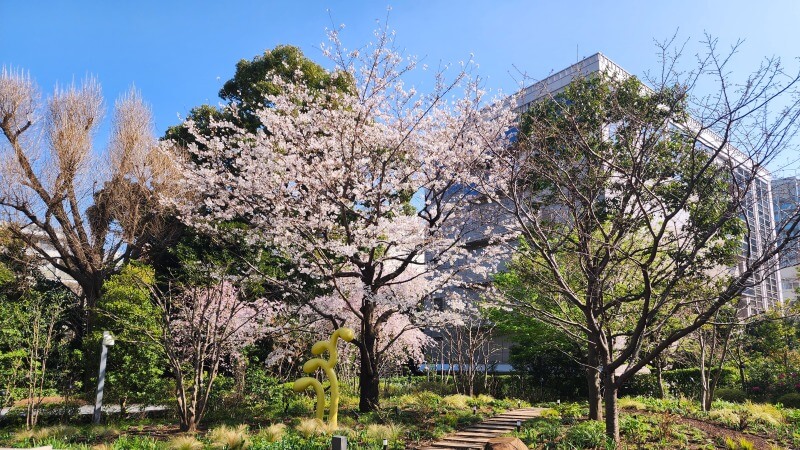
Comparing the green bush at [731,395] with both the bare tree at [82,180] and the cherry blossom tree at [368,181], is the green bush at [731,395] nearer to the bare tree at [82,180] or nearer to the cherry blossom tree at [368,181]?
the cherry blossom tree at [368,181]

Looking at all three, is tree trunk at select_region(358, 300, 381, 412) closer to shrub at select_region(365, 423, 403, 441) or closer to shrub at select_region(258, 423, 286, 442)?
shrub at select_region(365, 423, 403, 441)

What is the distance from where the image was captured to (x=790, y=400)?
43.7 feet

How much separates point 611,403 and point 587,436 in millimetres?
585

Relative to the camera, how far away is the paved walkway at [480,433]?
8.06 meters

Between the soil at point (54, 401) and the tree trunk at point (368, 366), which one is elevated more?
the tree trunk at point (368, 366)

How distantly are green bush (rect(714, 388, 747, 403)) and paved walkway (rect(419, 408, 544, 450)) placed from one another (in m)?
7.43

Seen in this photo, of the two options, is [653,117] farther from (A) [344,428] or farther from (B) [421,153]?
(A) [344,428]

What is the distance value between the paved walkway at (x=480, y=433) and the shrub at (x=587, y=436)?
4.06ft

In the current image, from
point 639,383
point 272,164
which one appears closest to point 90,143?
point 272,164

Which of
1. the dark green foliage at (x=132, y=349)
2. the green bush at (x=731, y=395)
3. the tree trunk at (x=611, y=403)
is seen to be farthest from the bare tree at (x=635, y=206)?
the dark green foliage at (x=132, y=349)

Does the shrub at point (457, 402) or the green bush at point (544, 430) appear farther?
the shrub at point (457, 402)

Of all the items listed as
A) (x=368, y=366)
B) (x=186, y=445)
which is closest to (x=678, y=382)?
(x=368, y=366)

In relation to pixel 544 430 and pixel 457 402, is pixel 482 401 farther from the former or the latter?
pixel 544 430

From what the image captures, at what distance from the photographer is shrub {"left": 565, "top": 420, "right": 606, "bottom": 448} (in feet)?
23.1
